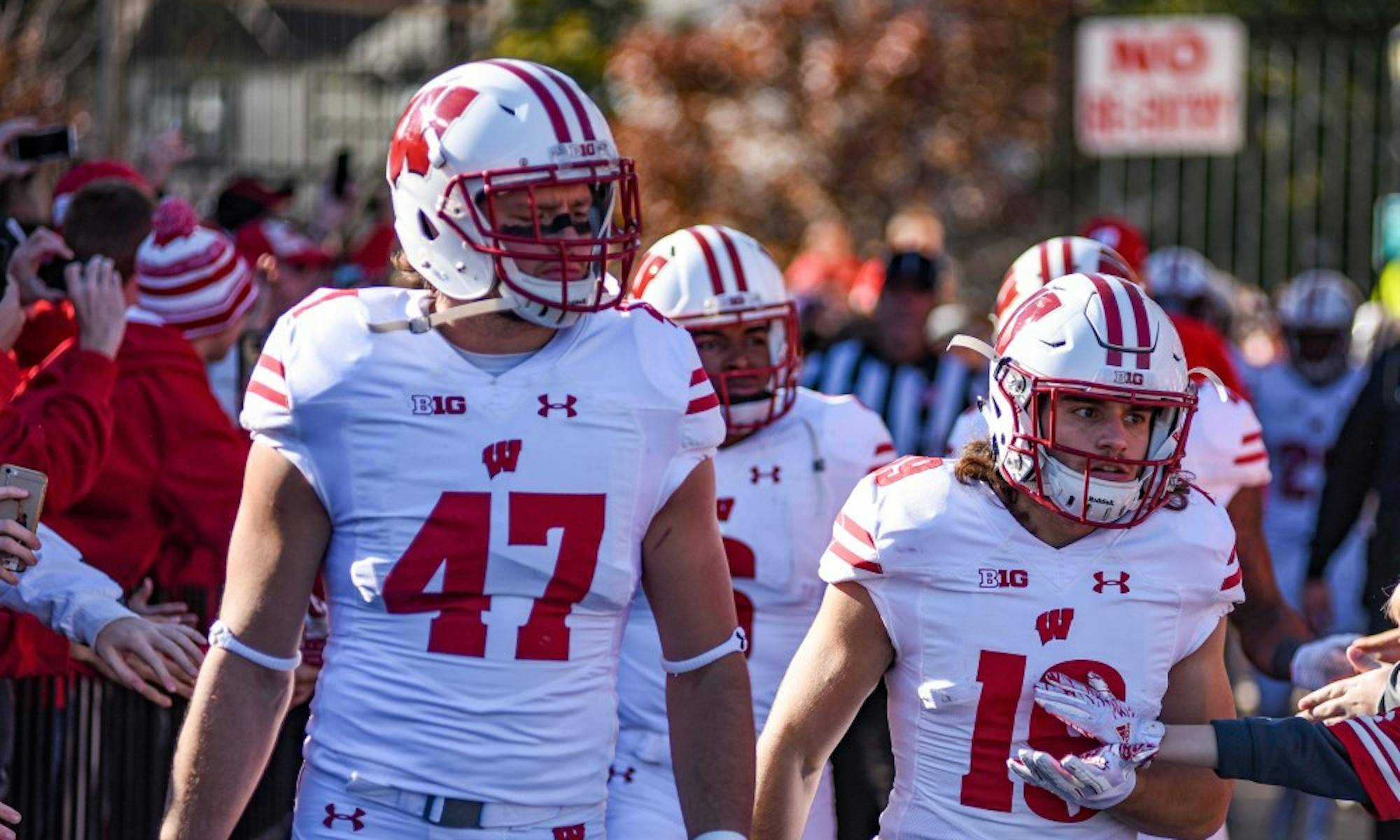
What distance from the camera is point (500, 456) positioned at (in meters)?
3.22

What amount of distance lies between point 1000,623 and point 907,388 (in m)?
5.06

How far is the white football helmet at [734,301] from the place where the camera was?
4938mm

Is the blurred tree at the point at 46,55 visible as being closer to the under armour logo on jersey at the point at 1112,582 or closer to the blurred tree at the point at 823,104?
the blurred tree at the point at 823,104

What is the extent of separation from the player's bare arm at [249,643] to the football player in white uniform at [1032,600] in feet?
3.01

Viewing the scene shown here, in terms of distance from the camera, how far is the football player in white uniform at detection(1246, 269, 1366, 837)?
32.3ft

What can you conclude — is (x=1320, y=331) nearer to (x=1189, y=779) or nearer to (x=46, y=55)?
(x=46, y=55)

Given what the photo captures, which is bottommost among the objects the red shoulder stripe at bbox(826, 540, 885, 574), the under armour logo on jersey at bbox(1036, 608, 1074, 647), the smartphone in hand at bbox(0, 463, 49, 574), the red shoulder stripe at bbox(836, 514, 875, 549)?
the under armour logo on jersey at bbox(1036, 608, 1074, 647)

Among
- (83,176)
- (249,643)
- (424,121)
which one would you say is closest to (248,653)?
(249,643)

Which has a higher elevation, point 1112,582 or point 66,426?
point 66,426

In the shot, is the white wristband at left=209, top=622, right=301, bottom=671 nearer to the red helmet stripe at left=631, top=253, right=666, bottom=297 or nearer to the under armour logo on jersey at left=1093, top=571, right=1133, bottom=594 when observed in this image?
the under armour logo on jersey at left=1093, top=571, right=1133, bottom=594

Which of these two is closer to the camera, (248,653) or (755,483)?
(248,653)

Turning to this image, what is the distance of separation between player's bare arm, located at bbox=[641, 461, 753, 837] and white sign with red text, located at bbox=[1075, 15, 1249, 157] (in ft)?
32.7

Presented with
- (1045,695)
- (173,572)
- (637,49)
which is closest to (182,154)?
(173,572)

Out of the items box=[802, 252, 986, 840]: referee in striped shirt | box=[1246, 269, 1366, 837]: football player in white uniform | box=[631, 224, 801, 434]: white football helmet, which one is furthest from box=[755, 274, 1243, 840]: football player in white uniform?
box=[1246, 269, 1366, 837]: football player in white uniform
